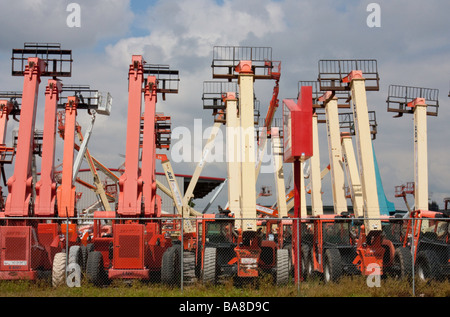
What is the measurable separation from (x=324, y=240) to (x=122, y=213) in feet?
21.9

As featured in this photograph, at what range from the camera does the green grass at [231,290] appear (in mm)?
12977

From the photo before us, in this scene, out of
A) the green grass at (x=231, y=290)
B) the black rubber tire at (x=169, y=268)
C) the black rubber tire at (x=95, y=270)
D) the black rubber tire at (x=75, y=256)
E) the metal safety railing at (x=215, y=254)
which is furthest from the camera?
the black rubber tire at (x=75, y=256)

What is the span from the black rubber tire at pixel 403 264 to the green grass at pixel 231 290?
0.75 m

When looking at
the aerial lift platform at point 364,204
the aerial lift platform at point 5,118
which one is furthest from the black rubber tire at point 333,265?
the aerial lift platform at point 5,118

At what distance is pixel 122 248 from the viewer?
1509cm

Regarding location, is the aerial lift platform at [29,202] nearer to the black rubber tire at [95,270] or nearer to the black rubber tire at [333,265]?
the black rubber tire at [95,270]

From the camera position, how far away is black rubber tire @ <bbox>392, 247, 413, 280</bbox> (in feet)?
48.9

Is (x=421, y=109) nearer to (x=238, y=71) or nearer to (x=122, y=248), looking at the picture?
(x=238, y=71)

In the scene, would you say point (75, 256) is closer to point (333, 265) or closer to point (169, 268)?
point (169, 268)

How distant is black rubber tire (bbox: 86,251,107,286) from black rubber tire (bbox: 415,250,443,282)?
888 centimetres

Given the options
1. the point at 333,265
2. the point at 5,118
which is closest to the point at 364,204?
the point at 333,265

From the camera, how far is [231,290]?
13.5 m

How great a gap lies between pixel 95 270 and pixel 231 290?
160 inches

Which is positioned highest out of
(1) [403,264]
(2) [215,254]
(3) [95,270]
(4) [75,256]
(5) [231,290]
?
(2) [215,254]
